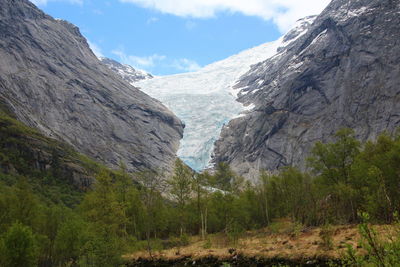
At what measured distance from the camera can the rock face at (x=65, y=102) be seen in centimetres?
14925

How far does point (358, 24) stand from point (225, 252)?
151527 mm

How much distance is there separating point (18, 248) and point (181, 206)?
33.1m

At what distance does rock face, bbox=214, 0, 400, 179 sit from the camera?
436 feet

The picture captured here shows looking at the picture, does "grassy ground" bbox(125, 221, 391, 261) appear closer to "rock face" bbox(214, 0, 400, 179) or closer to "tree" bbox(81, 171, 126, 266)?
"tree" bbox(81, 171, 126, 266)

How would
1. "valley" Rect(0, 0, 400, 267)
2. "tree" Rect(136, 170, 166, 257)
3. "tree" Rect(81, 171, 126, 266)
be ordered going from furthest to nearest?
"tree" Rect(136, 170, 166, 257) → "valley" Rect(0, 0, 400, 267) → "tree" Rect(81, 171, 126, 266)

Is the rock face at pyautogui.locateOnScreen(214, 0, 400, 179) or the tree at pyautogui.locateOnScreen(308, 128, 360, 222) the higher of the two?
the rock face at pyautogui.locateOnScreen(214, 0, 400, 179)

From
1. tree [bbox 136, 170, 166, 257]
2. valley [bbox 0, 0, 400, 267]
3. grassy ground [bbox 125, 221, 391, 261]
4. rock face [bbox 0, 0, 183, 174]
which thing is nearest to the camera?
grassy ground [bbox 125, 221, 391, 261]

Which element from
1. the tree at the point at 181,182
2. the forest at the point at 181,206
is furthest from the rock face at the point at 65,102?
the tree at the point at 181,182

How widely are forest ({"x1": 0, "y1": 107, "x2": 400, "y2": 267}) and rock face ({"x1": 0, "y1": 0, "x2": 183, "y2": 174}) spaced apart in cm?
6295

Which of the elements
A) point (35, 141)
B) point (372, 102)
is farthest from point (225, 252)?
point (372, 102)

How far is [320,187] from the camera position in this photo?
181ft

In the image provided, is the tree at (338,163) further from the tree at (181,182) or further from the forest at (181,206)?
the tree at (181,182)

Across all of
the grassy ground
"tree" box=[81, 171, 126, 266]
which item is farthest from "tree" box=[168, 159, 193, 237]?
"tree" box=[81, 171, 126, 266]

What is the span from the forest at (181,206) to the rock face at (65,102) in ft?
207
